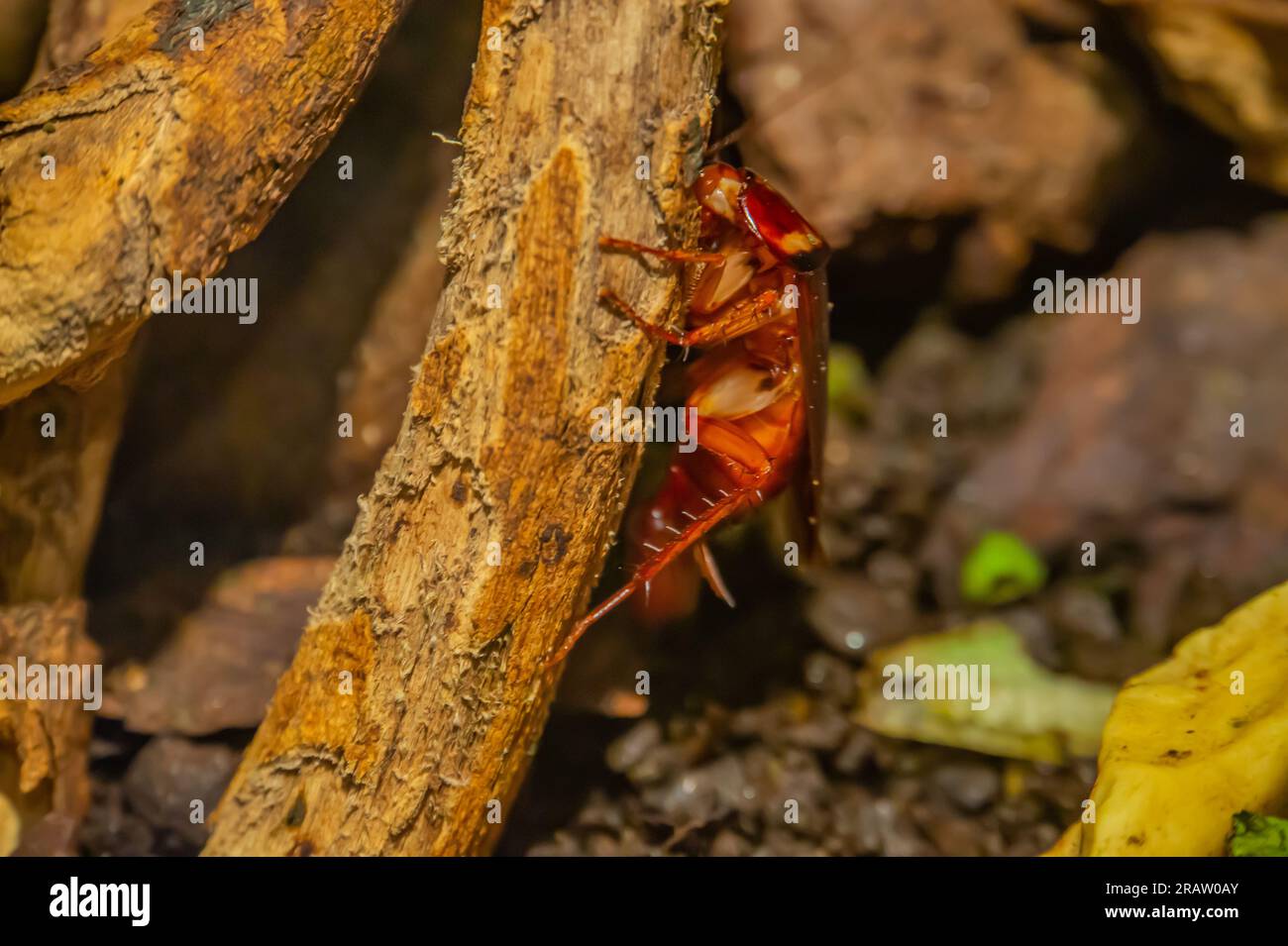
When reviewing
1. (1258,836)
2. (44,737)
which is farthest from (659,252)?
(44,737)

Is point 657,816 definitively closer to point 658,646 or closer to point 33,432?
point 658,646

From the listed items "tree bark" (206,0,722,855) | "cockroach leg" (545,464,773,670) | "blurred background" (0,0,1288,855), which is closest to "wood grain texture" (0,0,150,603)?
"blurred background" (0,0,1288,855)

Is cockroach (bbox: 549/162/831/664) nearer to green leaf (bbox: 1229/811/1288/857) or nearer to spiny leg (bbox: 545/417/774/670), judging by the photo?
spiny leg (bbox: 545/417/774/670)

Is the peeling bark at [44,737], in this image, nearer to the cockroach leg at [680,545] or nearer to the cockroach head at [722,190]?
the cockroach leg at [680,545]

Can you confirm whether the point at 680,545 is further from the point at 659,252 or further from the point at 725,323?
the point at 659,252

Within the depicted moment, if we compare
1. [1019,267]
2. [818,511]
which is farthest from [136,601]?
[1019,267]

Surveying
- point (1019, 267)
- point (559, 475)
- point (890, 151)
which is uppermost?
point (890, 151)
